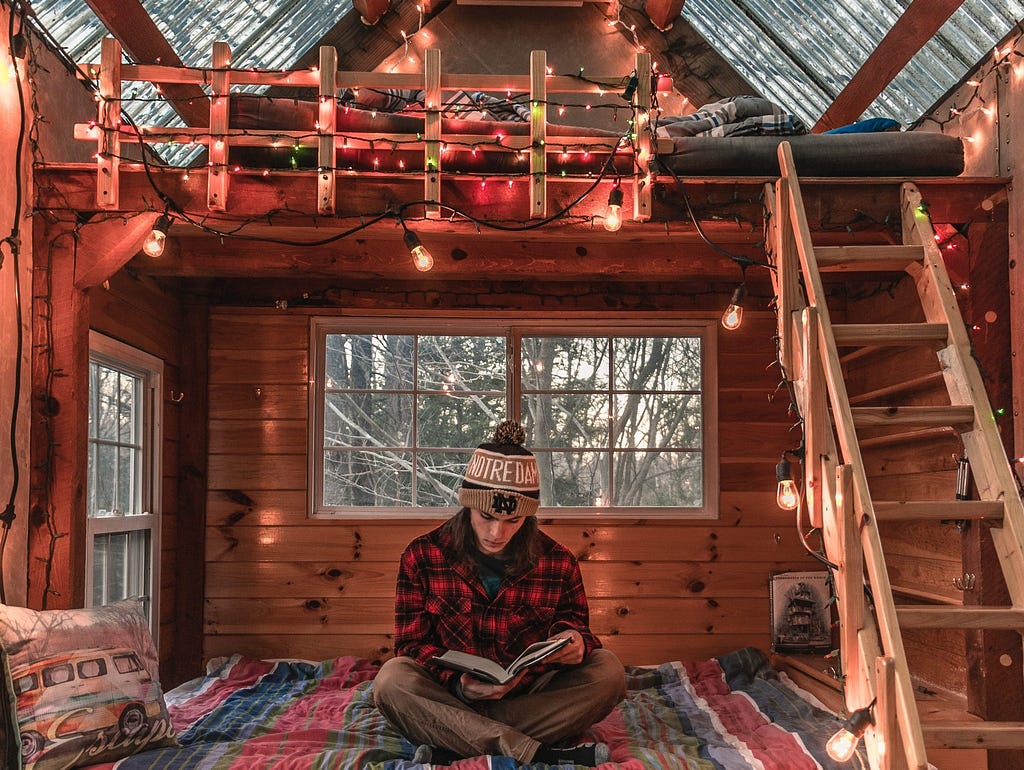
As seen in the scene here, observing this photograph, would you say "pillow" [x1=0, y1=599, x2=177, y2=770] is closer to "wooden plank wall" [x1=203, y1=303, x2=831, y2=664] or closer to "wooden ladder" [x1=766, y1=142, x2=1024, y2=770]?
"wooden plank wall" [x1=203, y1=303, x2=831, y2=664]

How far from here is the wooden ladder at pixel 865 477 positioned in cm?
212

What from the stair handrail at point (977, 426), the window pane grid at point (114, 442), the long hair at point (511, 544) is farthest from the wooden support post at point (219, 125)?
the stair handrail at point (977, 426)

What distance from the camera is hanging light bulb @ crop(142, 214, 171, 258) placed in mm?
2998

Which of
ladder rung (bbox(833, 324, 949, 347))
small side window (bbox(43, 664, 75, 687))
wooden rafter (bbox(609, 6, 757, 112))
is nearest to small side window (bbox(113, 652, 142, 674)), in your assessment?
small side window (bbox(43, 664, 75, 687))

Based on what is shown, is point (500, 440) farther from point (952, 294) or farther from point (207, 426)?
point (207, 426)

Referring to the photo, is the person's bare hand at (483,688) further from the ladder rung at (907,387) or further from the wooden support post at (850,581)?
the ladder rung at (907,387)

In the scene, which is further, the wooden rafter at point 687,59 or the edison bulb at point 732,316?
the wooden rafter at point 687,59

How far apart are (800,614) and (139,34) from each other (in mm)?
3651

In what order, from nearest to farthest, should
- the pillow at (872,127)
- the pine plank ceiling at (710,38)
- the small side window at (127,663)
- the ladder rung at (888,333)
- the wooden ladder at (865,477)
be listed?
the wooden ladder at (865,477), the ladder rung at (888,333), the small side window at (127,663), the pillow at (872,127), the pine plank ceiling at (710,38)

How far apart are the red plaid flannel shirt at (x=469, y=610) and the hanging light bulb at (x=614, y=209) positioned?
3.61 ft

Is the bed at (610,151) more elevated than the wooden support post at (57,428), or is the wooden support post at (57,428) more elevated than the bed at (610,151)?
the bed at (610,151)

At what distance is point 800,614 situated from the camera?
455 cm

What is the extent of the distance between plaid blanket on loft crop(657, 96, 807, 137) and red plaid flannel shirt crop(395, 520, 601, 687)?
1.57 m

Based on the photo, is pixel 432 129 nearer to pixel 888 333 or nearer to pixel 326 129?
pixel 326 129
